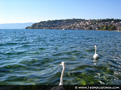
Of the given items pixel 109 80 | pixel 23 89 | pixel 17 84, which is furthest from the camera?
pixel 109 80

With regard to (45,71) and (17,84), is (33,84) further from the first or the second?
(45,71)

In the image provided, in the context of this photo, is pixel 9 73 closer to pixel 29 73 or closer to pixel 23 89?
pixel 29 73

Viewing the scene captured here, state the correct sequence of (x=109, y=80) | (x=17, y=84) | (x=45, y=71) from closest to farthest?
(x=17, y=84) → (x=109, y=80) → (x=45, y=71)

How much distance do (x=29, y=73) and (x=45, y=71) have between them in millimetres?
1237

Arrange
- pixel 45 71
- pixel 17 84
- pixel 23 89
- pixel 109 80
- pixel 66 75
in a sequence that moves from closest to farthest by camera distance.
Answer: pixel 23 89 < pixel 17 84 < pixel 109 80 < pixel 66 75 < pixel 45 71

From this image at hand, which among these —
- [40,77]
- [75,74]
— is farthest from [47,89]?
[75,74]

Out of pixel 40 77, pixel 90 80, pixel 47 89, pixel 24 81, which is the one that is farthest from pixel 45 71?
pixel 90 80

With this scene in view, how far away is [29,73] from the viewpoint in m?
9.59

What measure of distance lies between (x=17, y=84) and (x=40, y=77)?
1.65 meters

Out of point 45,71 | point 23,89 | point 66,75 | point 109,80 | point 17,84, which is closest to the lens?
point 23,89

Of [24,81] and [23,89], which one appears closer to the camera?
[23,89]

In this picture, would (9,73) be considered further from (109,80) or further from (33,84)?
(109,80)

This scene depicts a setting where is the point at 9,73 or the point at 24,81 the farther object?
the point at 9,73

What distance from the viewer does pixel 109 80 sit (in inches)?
335
